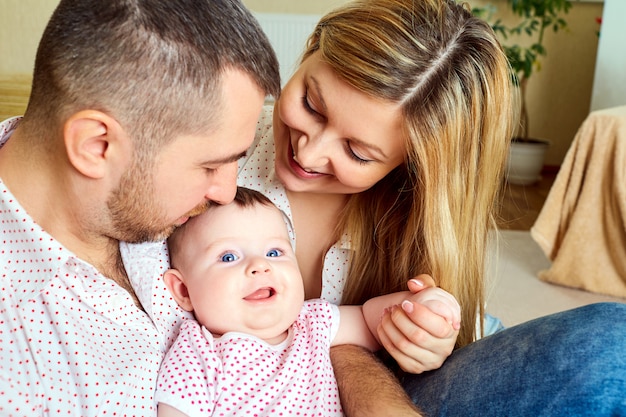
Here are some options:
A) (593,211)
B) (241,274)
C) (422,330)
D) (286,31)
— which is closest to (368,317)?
(422,330)

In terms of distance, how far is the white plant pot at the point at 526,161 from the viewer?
5.24 m

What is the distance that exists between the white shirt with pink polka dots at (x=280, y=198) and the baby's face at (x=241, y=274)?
204 mm

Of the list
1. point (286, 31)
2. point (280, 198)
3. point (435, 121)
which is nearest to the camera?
point (435, 121)

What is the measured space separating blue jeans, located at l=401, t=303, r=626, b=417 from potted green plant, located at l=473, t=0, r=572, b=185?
385 centimetres

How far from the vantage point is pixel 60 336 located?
102 cm

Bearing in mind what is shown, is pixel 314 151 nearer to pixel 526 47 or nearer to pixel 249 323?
pixel 249 323

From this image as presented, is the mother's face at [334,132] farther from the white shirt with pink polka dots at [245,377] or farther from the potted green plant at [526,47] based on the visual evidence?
the potted green plant at [526,47]

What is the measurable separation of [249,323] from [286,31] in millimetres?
4252

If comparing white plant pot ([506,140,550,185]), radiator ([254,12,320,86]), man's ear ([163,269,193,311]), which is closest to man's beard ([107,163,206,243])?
man's ear ([163,269,193,311])

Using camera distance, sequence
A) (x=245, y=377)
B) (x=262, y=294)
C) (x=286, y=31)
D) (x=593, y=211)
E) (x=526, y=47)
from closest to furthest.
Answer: (x=245, y=377)
(x=262, y=294)
(x=593, y=211)
(x=286, y=31)
(x=526, y=47)

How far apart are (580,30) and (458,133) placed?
15.6ft

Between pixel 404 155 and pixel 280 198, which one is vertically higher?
pixel 404 155

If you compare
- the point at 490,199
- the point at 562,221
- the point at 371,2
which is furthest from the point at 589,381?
the point at 562,221

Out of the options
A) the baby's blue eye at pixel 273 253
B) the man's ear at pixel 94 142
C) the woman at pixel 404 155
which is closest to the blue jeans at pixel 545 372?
the woman at pixel 404 155
